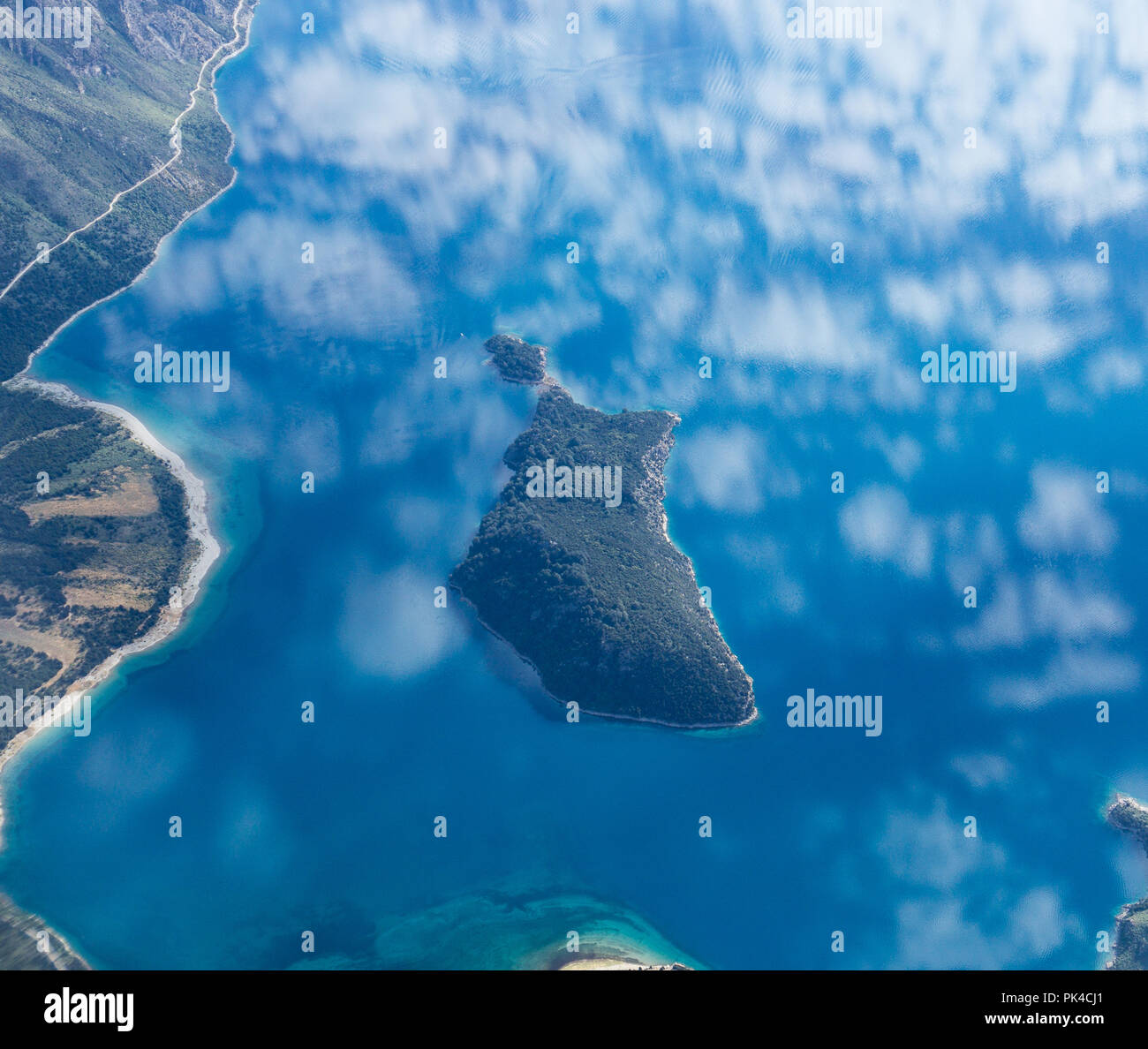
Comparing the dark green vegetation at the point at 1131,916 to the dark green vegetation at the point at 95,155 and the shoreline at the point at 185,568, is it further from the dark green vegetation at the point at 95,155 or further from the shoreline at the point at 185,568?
the dark green vegetation at the point at 95,155

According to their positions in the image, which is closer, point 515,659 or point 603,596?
point 515,659

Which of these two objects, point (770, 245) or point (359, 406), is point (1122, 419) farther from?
point (359, 406)

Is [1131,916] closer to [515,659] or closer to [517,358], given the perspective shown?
[515,659]

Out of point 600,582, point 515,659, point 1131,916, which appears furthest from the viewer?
point 600,582

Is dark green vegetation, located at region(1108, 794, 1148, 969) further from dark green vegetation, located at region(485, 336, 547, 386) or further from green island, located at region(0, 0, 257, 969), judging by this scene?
green island, located at region(0, 0, 257, 969)

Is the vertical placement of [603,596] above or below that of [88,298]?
below

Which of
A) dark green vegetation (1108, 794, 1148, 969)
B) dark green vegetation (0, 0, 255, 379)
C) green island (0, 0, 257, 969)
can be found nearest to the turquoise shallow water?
dark green vegetation (1108, 794, 1148, 969)

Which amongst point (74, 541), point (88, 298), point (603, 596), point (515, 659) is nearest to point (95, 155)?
point (88, 298)
